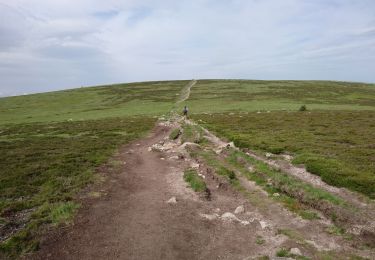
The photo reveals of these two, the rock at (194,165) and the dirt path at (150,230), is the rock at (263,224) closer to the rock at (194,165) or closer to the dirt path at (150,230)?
the dirt path at (150,230)

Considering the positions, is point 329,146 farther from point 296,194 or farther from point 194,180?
point 194,180

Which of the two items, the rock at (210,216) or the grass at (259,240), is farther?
the rock at (210,216)

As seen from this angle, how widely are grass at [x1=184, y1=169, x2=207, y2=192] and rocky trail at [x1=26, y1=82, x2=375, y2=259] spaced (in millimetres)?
392

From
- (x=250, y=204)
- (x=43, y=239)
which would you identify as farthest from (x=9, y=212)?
(x=250, y=204)

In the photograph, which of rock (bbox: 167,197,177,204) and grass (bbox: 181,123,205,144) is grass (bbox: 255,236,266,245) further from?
grass (bbox: 181,123,205,144)

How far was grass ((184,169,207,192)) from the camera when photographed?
69.8 feet

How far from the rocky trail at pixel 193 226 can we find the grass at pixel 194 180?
39 cm

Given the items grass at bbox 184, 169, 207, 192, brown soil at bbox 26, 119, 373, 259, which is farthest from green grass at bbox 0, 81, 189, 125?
brown soil at bbox 26, 119, 373, 259

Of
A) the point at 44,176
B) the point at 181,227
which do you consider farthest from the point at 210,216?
the point at 44,176

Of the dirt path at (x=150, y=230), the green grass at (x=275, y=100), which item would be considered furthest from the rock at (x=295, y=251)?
the green grass at (x=275, y=100)

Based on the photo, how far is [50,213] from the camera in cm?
1766

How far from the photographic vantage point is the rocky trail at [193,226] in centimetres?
1368

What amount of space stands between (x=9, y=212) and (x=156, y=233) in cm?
872

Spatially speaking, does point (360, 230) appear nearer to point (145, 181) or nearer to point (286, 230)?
point (286, 230)
